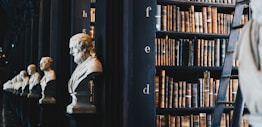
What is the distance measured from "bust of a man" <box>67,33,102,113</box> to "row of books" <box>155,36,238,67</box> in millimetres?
659

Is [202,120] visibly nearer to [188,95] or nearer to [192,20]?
[188,95]

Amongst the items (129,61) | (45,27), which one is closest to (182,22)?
(129,61)

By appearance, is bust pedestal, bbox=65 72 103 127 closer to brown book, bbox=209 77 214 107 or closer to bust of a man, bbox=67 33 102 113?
bust of a man, bbox=67 33 102 113

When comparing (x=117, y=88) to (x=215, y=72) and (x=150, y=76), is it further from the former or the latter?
(x=215, y=72)

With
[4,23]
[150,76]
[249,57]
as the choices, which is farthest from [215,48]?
[4,23]

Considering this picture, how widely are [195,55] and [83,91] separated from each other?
1056 mm

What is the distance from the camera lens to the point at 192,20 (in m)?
3.30

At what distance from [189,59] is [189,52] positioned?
0.06 m

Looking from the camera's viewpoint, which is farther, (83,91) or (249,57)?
(83,91)

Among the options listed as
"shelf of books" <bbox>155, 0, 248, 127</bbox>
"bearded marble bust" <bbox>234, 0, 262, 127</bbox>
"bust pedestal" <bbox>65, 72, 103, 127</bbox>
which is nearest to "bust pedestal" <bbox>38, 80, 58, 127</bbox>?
"shelf of books" <bbox>155, 0, 248, 127</bbox>

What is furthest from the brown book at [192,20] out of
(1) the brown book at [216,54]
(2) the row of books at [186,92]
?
(2) the row of books at [186,92]

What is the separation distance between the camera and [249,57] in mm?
878

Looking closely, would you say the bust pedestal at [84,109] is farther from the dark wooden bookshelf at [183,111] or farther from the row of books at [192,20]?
the row of books at [192,20]

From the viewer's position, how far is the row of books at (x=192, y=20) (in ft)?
10.5
